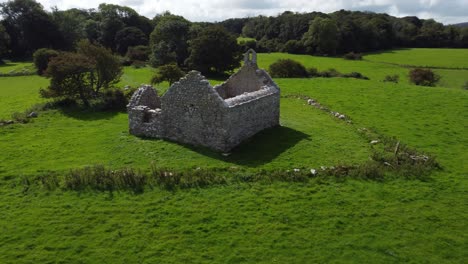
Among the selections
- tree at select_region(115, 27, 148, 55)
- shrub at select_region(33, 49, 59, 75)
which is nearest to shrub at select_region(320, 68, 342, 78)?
shrub at select_region(33, 49, 59, 75)

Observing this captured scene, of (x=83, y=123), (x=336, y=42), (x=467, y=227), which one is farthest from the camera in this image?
(x=336, y=42)

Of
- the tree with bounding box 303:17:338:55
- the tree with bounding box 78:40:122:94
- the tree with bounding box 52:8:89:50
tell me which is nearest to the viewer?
the tree with bounding box 78:40:122:94

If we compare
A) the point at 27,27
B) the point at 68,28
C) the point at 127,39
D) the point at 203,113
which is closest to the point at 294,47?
the point at 127,39

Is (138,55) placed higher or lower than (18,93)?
higher

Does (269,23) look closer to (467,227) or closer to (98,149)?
(98,149)

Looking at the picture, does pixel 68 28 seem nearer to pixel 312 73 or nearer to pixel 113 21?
pixel 113 21

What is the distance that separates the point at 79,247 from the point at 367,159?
1451 cm

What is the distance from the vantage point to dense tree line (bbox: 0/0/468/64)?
6344cm

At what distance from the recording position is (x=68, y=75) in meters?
34.1

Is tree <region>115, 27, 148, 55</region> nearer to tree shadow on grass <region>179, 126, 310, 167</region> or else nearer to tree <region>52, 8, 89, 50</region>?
tree <region>52, 8, 89, 50</region>

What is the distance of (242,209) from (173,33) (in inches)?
1982

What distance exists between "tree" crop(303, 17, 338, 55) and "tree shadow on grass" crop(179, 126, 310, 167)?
56011 millimetres

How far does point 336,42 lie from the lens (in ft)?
253

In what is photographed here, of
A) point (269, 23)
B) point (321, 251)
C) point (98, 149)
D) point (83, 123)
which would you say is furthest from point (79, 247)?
point (269, 23)
